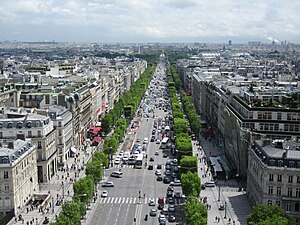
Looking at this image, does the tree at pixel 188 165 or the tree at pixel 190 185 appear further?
the tree at pixel 188 165

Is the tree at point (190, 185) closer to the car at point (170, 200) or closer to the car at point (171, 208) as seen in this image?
the car at point (170, 200)

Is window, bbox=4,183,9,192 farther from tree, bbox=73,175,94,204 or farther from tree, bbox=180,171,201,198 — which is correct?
tree, bbox=180,171,201,198

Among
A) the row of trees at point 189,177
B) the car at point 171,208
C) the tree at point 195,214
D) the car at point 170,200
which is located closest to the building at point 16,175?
the car at point 170,200

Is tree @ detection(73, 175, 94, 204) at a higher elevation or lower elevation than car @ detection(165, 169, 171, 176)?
higher

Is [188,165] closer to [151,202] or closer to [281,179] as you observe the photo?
[151,202]

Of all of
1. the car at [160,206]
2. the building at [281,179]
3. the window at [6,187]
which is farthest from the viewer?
the car at [160,206]

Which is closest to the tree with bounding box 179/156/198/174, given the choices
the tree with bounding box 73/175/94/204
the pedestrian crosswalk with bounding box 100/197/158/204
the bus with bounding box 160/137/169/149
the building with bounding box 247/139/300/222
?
the pedestrian crosswalk with bounding box 100/197/158/204

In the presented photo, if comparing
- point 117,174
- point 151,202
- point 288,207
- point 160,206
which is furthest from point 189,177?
point 117,174

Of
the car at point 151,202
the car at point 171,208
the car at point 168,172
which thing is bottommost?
the car at point 168,172
